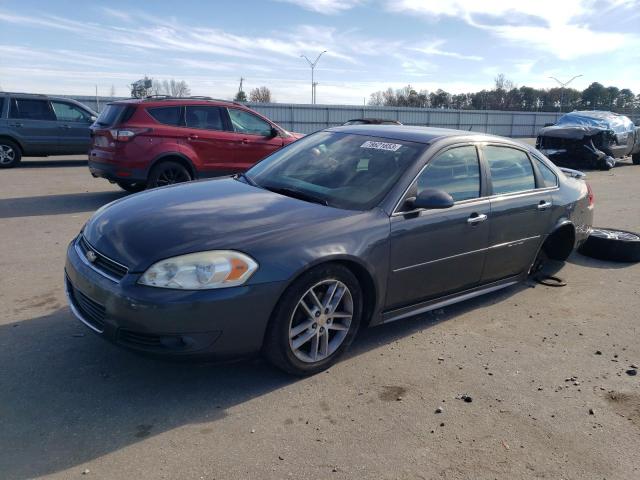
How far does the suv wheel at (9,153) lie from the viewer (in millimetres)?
13211

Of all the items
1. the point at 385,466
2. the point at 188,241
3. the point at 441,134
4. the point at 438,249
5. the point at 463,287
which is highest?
the point at 441,134

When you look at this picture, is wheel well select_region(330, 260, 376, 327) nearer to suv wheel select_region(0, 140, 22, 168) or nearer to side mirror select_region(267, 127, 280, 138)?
side mirror select_region(267, 127, 280, 138)

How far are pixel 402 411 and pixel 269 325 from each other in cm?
93

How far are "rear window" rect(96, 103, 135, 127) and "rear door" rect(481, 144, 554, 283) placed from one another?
636 cm

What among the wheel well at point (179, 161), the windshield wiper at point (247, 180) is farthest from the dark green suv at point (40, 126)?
the windshield wiper at point (247, 180)

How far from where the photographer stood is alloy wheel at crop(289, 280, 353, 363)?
3.35 metres

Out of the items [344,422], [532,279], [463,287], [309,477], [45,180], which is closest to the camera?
[309,477]

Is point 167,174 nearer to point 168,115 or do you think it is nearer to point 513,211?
point 168,115

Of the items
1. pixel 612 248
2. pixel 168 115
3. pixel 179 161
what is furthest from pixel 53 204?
pixel 612 248

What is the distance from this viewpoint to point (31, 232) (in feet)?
22.5

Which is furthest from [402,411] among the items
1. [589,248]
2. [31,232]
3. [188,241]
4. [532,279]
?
[31,232]

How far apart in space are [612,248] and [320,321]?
450 centimetres

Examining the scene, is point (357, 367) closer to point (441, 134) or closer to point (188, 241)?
point (188, 241)

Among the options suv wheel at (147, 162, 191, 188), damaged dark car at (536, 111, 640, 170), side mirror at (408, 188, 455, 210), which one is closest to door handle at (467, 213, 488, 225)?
side mirror at (408, 188, 455, 210)
